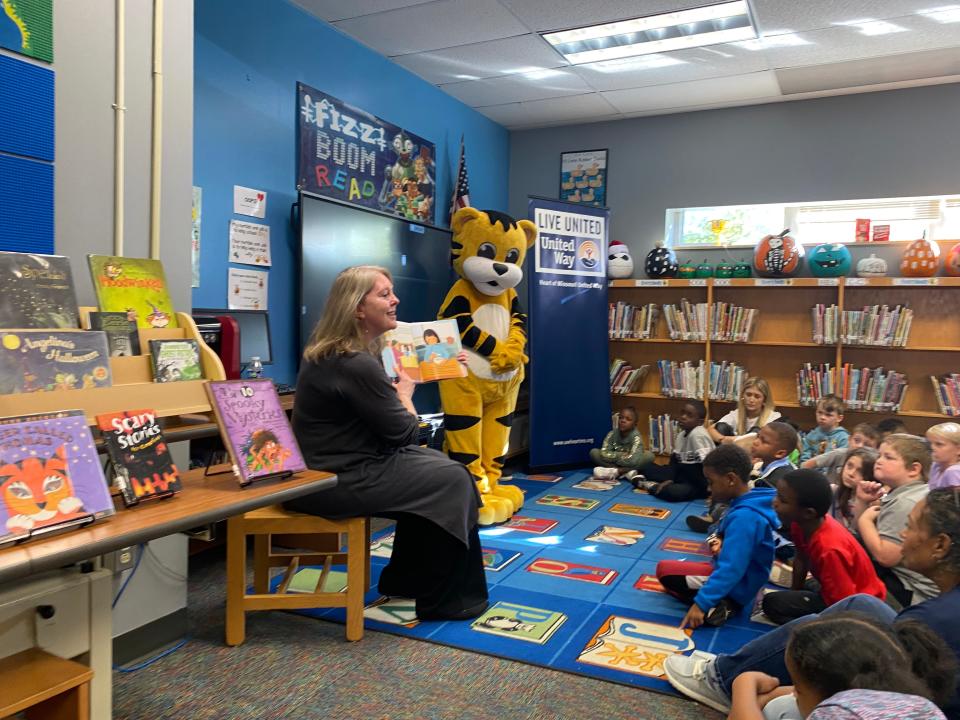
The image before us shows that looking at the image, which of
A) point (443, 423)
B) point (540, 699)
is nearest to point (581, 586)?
point (540, 699)

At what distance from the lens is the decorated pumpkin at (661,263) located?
5.70 m

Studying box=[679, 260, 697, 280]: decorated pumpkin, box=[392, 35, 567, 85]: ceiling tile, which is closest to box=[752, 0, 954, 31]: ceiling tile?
box=[392, 35, 567, 85]: ceiling tile

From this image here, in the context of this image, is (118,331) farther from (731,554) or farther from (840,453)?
(840,453)

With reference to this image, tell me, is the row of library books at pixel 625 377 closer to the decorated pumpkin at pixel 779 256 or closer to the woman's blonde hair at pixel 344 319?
the decorated pumpkin at pixel 779 256

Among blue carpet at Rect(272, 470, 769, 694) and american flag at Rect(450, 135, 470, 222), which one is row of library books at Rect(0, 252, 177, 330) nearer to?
blue carpet at Rect(272, 470, 769, 694)

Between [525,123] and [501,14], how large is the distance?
221 centimetres

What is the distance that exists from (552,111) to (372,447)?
411cm

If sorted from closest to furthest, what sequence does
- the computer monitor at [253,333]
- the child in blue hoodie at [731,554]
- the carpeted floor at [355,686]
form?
the carpeted floor at [355,686] → the child in blue hoodie at [731,554] → the computer monitor at [253,333]

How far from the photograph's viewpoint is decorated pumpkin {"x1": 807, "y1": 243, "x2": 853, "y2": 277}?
5.19m

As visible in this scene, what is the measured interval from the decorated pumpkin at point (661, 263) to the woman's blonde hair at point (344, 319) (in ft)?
11.6

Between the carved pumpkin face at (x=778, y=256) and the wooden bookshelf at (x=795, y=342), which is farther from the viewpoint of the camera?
the carved pumpkin face at (x=778, y=256)

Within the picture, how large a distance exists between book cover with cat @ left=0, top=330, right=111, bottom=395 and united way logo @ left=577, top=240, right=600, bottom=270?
4.25 meters

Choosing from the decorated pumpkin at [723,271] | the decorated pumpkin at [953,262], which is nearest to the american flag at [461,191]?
the decorated pumpkin at [723,271]

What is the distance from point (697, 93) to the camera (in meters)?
5.39
